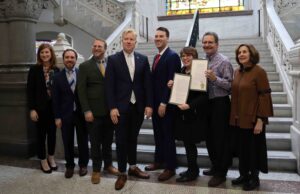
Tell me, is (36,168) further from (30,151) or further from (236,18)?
(236,18)

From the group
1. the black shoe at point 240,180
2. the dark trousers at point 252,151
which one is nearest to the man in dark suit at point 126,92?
the dark trousers at point 252,151

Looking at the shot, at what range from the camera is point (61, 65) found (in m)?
4.93

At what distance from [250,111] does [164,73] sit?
1161 mm

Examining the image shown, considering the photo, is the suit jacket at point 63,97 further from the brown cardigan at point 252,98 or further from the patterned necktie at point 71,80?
the brown cardigan at point 252,98

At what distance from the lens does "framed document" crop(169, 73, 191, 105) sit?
3.80 meters

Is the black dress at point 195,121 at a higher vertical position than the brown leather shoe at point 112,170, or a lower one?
higher

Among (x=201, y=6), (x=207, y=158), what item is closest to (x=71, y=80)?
(x=207, y=158)

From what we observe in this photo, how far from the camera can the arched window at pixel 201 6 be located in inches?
529

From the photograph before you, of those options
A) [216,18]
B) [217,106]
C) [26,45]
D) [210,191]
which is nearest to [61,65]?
[26,45]

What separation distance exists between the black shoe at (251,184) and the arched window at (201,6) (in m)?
10.8

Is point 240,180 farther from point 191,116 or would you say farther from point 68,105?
point 68,105

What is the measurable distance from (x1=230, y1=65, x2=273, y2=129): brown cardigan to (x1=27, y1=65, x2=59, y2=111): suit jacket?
255 centimetres

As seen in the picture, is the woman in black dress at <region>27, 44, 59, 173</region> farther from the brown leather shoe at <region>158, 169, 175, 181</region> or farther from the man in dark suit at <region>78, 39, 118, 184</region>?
the brown leather shoe at <region>158, 169, 175, 181</region>

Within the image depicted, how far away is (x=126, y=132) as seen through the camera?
155 inches
